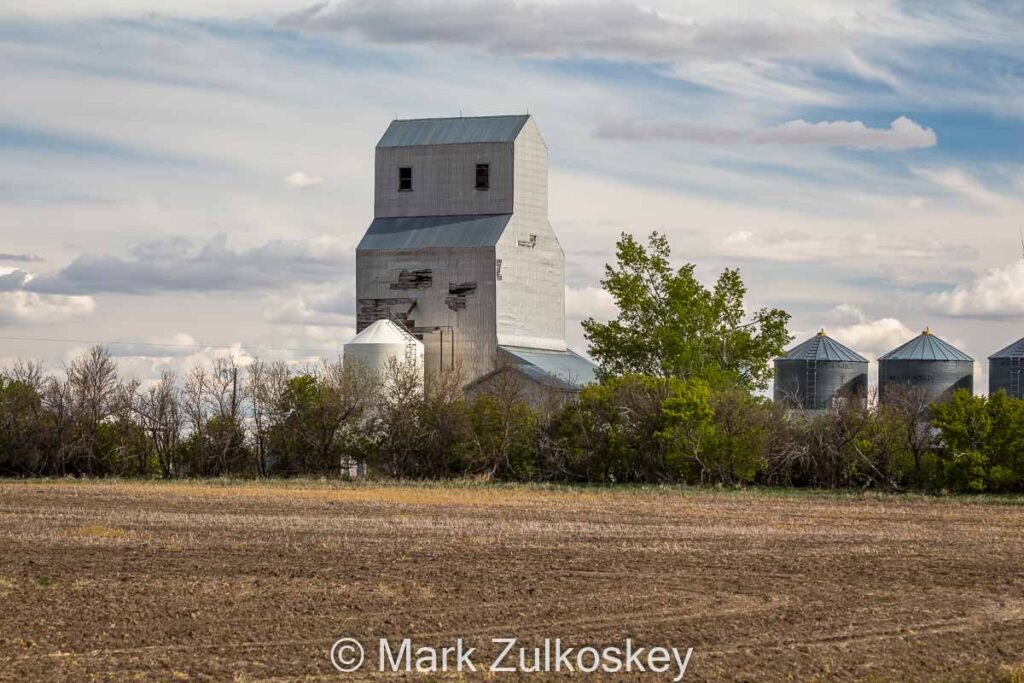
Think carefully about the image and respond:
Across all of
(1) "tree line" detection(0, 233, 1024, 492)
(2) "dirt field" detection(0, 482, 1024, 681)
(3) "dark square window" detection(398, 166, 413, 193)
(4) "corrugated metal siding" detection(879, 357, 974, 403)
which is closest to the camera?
(2) "dirt field" detection(0, 482, 1024, 681)

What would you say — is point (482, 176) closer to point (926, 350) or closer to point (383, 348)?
point (383, 348)

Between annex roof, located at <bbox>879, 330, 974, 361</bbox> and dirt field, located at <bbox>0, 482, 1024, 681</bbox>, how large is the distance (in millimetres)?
32899

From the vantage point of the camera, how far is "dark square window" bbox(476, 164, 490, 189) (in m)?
65.5

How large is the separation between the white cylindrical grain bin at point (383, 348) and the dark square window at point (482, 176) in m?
7.27

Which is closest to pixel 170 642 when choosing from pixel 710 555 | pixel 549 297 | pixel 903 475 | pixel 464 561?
pixel 464 561

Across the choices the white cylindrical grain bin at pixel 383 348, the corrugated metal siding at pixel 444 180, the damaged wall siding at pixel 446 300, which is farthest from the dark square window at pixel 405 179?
the white cylindrical grain bin at pixel 383 348

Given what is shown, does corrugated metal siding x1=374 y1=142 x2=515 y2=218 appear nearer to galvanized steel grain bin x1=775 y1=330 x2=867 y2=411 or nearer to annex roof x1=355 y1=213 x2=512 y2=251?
annex roof x1=355 y1=213 x2=512 y2=251

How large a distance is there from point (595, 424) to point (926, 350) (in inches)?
789

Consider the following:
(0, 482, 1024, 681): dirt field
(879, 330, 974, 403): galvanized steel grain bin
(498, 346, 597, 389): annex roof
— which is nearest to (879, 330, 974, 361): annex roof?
(879, 330, 974, 403): galvanized steel grain bin

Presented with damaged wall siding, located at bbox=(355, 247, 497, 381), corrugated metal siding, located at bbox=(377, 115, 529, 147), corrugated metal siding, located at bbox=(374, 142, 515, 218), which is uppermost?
corrugated metal siding, located at bbox=(377, 115, 529, 147)

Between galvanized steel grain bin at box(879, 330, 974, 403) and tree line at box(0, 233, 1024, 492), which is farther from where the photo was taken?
galvanized steel grain bin at box(879, 330, 974, 403)

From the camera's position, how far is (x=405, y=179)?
67.1 meters

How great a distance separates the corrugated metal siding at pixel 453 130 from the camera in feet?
217

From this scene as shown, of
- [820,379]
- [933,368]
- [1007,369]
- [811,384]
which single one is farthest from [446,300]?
[1007,369]
